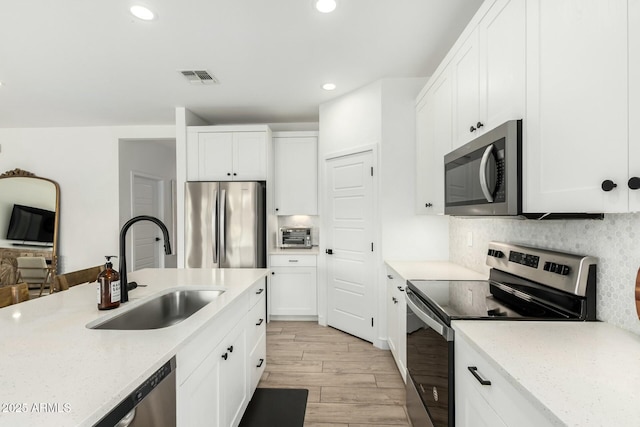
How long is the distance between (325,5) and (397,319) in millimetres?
2315

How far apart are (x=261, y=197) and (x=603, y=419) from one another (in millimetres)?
3493

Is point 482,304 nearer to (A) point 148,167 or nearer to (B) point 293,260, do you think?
(B) point 293,260

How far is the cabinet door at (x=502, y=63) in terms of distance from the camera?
1313 millimetres

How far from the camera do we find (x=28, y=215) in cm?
469

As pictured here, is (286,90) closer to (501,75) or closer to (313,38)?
(313,38)

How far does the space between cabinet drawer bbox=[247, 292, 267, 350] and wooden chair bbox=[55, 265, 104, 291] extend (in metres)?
1.05

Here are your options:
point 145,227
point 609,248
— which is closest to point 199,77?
point 609,248

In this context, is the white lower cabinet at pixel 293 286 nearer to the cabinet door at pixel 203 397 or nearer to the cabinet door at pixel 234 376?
the cabinet door at pixel 234 376

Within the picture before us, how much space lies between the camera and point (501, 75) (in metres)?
1.46

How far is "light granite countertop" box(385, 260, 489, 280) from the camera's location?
7.29ft

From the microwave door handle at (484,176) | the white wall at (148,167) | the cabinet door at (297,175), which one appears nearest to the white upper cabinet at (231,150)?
the cabinet door at (297,175)

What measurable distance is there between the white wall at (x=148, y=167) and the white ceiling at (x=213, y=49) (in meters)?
1.16

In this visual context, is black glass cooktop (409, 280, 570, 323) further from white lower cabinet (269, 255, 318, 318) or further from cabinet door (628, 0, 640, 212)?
white lower cabinet (269, 255, 318, 318)

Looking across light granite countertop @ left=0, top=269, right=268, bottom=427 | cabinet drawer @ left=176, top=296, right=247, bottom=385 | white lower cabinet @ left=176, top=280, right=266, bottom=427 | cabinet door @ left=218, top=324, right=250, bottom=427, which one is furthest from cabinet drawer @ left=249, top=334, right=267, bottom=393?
light granite countertop @ left=0, top=269, right=268, bottom=427
